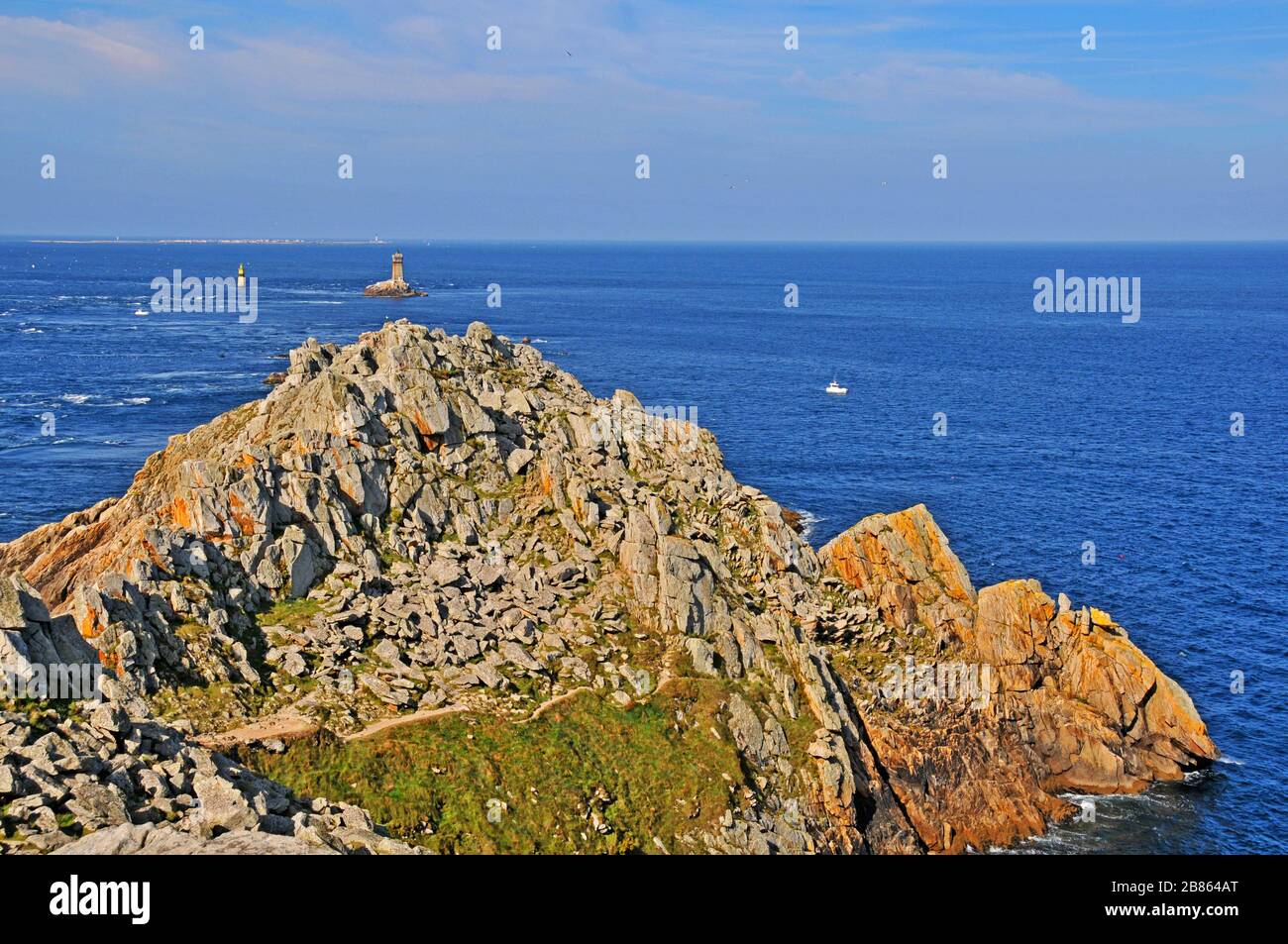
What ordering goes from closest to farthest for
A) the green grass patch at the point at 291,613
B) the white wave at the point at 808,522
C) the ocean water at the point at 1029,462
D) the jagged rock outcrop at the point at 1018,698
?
the green grass patch at the point at 291,613 < the jagged rock outcrop at the point at 1018,698 < the ocean water at the point at 1029,462 < the white wave at the point at 808,522

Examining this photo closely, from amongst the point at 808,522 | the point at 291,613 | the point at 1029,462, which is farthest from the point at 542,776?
the point at 1029,462

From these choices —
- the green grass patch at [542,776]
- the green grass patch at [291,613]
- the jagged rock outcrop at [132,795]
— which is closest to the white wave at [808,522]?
the green grass patch at [542,776]

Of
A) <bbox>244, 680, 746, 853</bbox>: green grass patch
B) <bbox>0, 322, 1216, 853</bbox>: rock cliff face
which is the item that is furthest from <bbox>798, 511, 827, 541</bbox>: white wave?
<bbox>244, 680, 746, 853</bbox>: green grass patch

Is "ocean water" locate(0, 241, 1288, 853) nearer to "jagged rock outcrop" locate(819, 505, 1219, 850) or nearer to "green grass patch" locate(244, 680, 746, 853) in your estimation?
"jagged rock outcrop" locate(819, 505, 1219, 850)

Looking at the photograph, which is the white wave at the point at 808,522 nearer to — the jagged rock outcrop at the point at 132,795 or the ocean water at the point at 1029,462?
the ocean water at the point at 1029,462

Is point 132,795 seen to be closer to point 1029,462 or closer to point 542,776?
point 542,776
